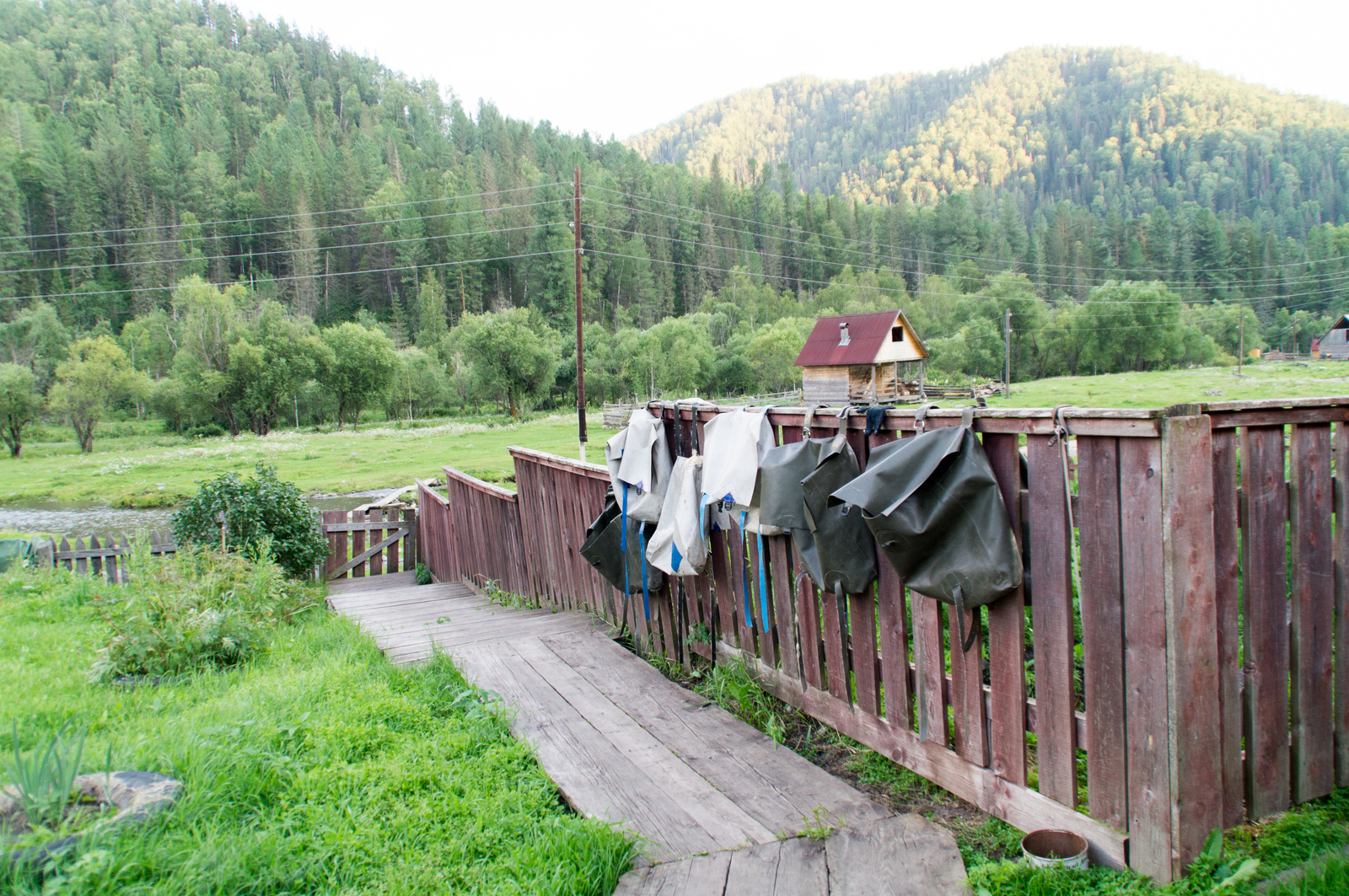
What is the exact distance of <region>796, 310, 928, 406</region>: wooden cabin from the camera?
48656 millimetres

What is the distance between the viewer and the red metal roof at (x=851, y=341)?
48.4 metres

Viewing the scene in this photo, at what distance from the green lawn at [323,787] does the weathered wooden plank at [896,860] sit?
704 millimetres

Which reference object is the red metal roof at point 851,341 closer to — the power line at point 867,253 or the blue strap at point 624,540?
the blue strap at point 624,540

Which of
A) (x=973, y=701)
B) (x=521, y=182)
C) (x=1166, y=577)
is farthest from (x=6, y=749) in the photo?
(x=521, y=182)

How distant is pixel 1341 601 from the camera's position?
2.70m

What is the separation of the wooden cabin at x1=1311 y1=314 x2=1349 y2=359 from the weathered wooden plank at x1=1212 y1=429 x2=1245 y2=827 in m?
72.2

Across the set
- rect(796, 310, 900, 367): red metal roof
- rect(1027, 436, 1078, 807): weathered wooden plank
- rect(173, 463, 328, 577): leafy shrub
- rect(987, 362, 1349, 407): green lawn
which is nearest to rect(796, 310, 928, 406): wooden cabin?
rect(796, 310, 900, 367): red metal roof

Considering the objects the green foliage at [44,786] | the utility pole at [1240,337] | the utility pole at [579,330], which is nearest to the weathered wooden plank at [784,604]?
the green foliage at [44,786]

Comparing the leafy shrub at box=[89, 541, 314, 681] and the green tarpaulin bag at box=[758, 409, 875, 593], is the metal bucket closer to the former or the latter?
the green tarpaulin bag at box=[758, 409, 875, 593]

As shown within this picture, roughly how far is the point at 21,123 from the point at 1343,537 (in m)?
139

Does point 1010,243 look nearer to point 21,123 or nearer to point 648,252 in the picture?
point 648,252

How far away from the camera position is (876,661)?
3.31 meters

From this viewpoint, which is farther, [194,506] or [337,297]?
[337,297]

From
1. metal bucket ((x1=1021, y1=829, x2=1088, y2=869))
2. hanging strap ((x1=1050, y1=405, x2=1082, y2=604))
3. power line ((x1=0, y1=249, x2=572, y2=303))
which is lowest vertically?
metal bucket ((x1=1021, y1=829, x2=1088, y2=869))
